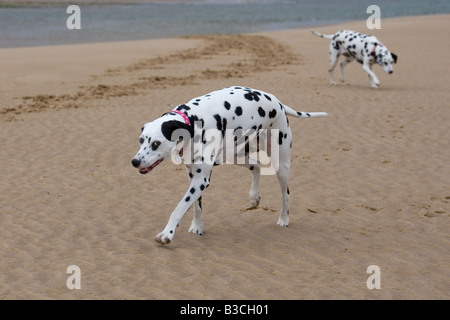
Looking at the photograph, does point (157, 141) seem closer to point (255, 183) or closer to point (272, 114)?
point (272, 114)

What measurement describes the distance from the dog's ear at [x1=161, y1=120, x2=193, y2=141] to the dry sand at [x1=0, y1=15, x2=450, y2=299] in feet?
3.75

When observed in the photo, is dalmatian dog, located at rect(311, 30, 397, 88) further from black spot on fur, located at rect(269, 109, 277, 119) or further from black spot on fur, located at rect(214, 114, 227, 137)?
black spot on fur, located at rect(214, 114, 227, 137)

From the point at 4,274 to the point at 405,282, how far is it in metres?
3.51

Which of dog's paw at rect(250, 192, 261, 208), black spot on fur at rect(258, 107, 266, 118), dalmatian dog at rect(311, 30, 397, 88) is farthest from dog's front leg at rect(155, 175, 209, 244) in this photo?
dalmatian dog at rect(311, 30, 397, 88)

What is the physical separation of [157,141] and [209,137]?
1.93 ft

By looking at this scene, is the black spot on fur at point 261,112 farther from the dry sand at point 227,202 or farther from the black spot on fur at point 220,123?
the dry sand at point 227,202

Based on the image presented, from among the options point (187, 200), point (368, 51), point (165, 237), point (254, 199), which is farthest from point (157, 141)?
point (368, 51)

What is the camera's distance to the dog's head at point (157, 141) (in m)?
6.05

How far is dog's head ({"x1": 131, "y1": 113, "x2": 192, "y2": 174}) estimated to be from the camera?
6051mm

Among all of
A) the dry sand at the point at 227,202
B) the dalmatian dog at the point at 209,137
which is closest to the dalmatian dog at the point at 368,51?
the dry sand at the point at 227,202

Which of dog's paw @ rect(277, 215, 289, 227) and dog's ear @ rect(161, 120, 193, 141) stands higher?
dog's ear @ rect(161, 120, 193, 141)

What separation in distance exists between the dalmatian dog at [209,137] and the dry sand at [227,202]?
614mm

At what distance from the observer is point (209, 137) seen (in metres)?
6.41
